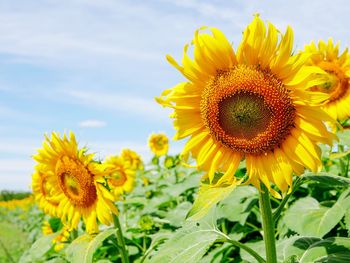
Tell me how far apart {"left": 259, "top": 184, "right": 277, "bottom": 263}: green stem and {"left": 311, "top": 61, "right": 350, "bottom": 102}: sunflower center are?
156 cm

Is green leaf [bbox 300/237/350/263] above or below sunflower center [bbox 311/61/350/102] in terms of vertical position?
below

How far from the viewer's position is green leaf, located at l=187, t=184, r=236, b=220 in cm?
197

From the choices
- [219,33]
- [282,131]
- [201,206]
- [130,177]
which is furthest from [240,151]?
[130,177]

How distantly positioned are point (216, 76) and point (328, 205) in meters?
1.43

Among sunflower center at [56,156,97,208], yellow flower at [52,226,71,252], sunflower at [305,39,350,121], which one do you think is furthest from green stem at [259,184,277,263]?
yellow flower at [52,226,71,252]

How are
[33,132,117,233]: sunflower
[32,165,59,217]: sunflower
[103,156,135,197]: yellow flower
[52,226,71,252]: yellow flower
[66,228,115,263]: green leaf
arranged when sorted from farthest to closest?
[103,156,135,197]: yellow flower
[32,165,59,217]: sunflower
[52,226,71,252]: yellow flower
[33,132,117,233]: sunflower
[66,228,115,263]: green leaf

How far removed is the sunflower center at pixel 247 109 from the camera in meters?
2.11

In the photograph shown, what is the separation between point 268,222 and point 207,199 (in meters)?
0.28

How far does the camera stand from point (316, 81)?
2.00 metres

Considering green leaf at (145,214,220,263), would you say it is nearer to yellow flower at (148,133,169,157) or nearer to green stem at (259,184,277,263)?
green stem at (259,184,277,263)

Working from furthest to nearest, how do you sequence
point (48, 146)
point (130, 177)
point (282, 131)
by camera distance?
1. point (130, 177)
2. point (48, 146)
3. point (282, 131)

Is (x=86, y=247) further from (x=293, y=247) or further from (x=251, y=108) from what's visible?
(x=251, y=108)

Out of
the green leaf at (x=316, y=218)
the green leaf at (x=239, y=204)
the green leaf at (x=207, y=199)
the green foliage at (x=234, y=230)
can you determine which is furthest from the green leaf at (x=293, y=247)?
the green leaf at (x=239, y=204)

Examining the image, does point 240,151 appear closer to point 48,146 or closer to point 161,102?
point 161,102
